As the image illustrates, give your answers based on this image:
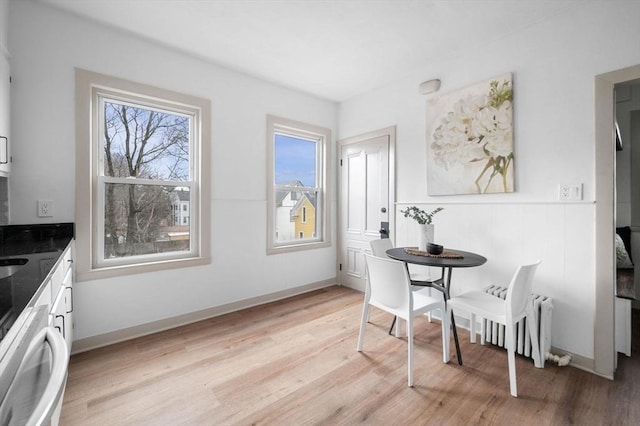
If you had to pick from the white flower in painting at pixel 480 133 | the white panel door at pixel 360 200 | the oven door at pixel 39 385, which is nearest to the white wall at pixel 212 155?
the white panel door at pixel 360 200

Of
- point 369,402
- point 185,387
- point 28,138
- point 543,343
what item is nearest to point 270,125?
point 28,138

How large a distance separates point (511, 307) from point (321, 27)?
263 centimetres

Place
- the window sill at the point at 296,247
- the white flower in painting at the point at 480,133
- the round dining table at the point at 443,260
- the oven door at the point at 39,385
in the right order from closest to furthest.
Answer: the oven door at the point at 39,385 < the round dining table at the point at 443,260 < the white flower in painting at the point at 480,133 < the window sill at the point at 296,247

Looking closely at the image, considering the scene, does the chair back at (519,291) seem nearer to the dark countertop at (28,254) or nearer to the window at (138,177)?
the dark countertop at (28,254)

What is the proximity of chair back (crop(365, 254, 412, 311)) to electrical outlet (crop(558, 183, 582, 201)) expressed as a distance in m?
1.43

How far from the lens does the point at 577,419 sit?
157 cm

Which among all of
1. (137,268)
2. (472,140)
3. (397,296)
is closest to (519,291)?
(397,296)

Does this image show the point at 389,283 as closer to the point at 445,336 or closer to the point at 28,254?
the point at 445,336

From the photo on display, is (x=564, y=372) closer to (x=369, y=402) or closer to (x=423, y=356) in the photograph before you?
(x=423, y=356)

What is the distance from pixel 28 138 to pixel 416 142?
3510 millimetres

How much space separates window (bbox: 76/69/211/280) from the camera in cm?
231

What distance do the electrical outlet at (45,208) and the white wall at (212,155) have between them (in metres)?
0.03

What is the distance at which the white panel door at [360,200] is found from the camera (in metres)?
3.60

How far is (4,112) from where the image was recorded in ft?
6.06
